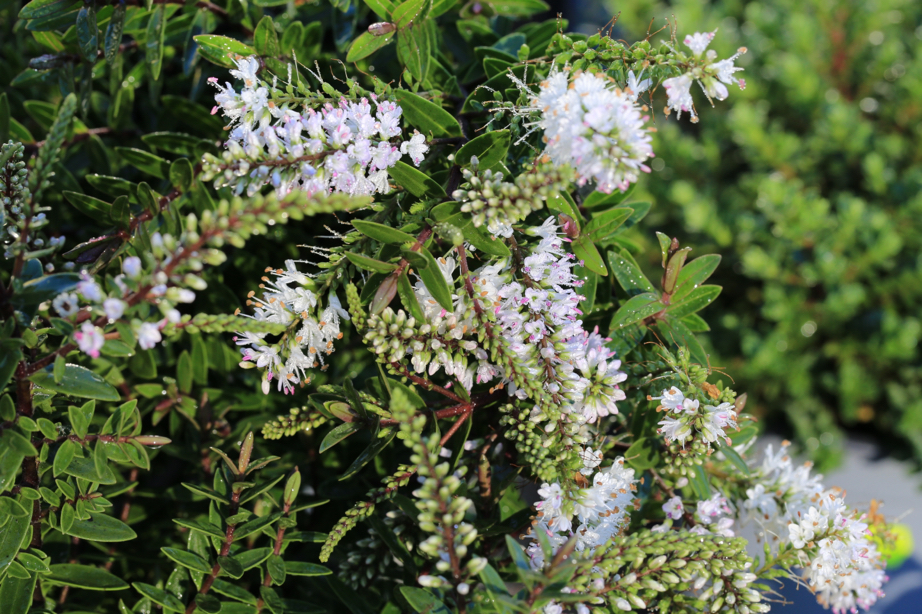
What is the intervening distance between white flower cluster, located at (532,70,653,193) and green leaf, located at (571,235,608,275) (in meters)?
0.15

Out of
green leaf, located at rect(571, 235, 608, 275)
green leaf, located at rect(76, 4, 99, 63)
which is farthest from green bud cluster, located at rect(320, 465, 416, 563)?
green leaf, located at rect(76, 4, 99, 63)

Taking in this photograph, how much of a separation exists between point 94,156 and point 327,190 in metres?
0.59

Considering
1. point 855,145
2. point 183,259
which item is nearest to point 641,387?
point 183,259

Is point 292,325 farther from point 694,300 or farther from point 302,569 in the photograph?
point 694,300

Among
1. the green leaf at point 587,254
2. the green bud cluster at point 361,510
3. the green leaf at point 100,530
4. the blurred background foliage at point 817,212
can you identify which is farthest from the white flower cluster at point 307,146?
the blurred background foliage at point 817,212

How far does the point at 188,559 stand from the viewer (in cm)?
75

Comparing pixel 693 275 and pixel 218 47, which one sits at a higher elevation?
pixel 218 47

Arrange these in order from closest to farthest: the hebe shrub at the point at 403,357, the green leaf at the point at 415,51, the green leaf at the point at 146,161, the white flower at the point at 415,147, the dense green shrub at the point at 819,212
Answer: the hebe shrub at the point at 403,357 → the white flower at the point at 415,147 → the green leaf at the point at 415,51 → the green leaf at the point at 146,161 → the dense green shrub at the point at 819,212

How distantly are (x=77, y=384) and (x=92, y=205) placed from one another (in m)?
0.35

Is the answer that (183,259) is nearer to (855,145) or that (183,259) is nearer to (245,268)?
(245,268)

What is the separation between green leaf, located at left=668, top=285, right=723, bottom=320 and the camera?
33.5 inches

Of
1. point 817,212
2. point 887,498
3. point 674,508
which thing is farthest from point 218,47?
point 887,498

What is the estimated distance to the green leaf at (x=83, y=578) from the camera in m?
0.75

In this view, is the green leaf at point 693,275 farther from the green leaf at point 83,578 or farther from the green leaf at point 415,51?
the green leaf at point 83,578
